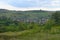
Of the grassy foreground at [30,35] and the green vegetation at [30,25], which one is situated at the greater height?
the green vegetation at [30,25]

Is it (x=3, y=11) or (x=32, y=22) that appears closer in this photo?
(x=32, y=22)

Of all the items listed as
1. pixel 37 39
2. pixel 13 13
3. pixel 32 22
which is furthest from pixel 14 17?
pixel 37 39

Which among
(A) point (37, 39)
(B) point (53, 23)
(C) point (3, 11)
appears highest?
(C) point (3, 11)

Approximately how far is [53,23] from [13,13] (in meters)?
1.17

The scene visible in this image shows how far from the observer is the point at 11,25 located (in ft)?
15.1

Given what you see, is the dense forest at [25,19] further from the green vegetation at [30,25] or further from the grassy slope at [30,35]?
the grassy slope at [30,35]

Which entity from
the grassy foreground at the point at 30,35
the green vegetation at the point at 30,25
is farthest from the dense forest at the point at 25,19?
the grassy foreground at the point at 30,35

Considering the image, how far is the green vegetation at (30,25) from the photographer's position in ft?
14.8

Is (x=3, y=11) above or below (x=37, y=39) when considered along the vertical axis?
above

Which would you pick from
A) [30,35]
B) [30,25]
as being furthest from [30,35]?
[30,25]

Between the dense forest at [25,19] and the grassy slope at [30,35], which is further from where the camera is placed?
the dense forest at [25,19]

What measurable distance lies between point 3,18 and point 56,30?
145 cm

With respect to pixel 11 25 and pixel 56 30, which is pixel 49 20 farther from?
pixel 11 25

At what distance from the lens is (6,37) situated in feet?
14.9
